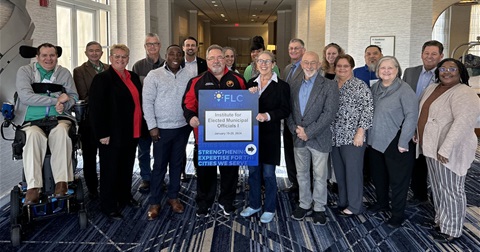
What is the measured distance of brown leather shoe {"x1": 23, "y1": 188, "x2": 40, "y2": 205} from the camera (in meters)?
3.25

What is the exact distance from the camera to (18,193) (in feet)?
10.9

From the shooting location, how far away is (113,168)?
3730mm

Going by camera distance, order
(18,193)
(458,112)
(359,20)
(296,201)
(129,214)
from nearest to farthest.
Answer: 1. (458,112)
2. (18,193)
3. (129,214)
4. (296,201)
5. (359,20)

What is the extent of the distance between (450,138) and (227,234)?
199 cm

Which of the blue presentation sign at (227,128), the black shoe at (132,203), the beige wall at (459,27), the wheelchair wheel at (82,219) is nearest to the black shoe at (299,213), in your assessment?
the blue presentation sign at (227,128)

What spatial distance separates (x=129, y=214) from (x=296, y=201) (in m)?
1.75

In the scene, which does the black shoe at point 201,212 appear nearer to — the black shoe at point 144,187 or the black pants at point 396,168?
the black shoe at point 144,187

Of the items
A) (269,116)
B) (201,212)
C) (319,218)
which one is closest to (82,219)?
(201,212)

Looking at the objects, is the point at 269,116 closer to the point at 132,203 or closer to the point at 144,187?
the point at 132,203

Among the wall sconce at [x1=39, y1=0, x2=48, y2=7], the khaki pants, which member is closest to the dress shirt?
the khaki pants

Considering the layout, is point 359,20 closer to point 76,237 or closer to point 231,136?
point 231,136

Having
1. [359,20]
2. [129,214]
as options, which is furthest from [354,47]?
[129,214]

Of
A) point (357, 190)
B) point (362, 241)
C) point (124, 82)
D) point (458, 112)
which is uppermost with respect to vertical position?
point (124, 82)

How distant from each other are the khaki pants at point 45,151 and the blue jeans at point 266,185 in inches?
64.3
